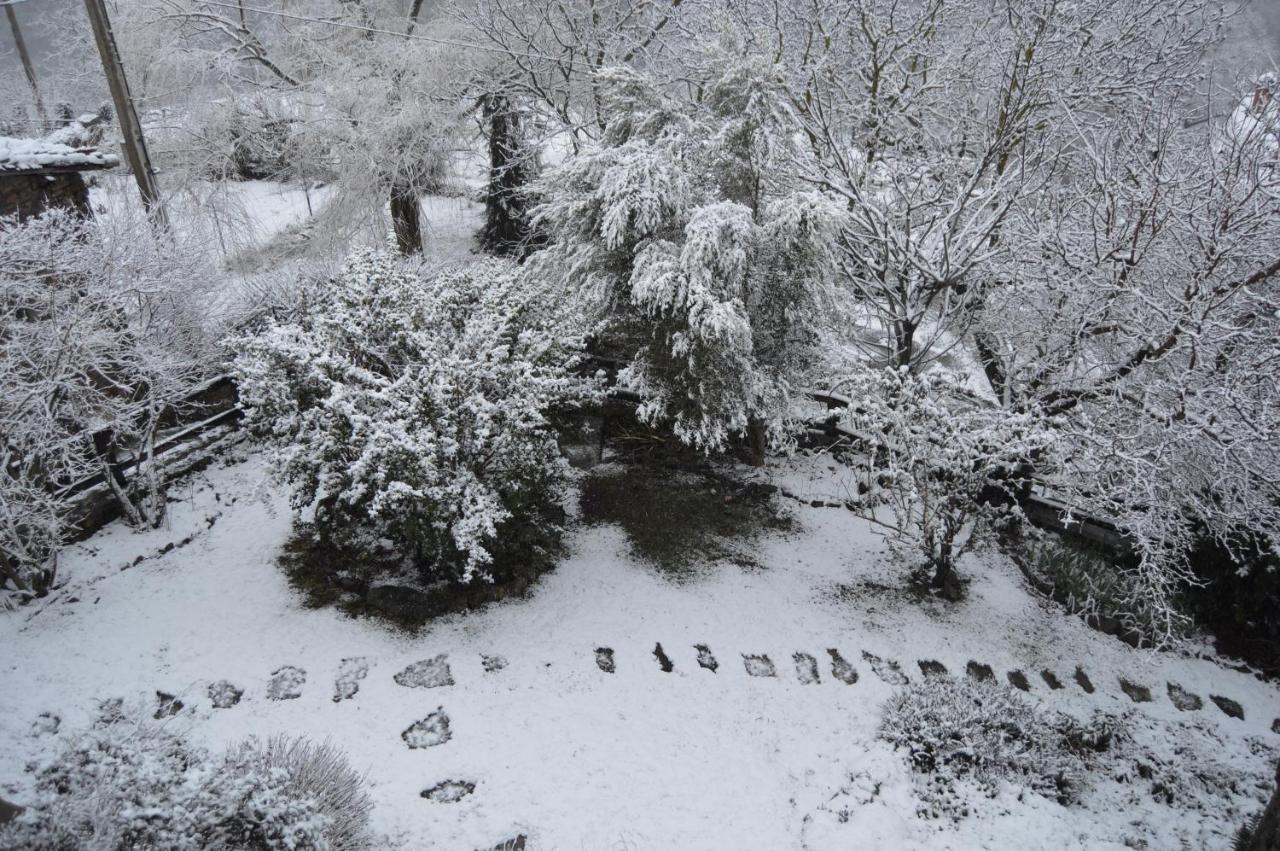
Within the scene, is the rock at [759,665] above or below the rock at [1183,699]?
above

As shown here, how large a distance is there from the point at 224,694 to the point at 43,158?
6176mm

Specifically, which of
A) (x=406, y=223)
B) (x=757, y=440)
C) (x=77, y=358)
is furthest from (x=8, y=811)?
(x=406, y=223)

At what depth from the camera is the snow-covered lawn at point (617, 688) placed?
441 cm

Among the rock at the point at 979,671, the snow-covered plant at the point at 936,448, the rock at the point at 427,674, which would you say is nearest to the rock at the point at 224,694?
the rock at the point at 427,674

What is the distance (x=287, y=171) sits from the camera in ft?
45.6

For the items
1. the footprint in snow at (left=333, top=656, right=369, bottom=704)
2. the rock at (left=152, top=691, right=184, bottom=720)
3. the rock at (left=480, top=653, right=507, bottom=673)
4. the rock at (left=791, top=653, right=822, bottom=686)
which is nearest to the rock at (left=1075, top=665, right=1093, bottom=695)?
the rock at (left=791, top=653, right=822, bottom=686)

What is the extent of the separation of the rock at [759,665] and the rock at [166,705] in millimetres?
4100

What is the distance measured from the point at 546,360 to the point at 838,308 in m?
2.89

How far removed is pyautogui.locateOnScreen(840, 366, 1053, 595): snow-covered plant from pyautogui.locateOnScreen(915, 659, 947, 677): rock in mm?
971

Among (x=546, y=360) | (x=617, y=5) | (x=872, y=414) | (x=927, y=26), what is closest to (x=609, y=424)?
→ (x=546, y=360)

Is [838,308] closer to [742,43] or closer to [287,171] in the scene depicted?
[742,43]

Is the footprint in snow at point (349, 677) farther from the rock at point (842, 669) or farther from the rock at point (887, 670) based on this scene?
the rock at point (887, 670)

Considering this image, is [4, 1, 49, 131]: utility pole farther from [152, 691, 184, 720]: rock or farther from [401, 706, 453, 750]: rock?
[401, 706, 453, 750]: rock

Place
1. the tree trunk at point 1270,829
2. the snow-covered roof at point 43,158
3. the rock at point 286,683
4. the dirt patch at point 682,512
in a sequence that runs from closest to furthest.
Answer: the tree trunk at point 1270,829
the rock at point 286,683
the dirt patch at point 682,512
the snow-covered roof at point 43,158
